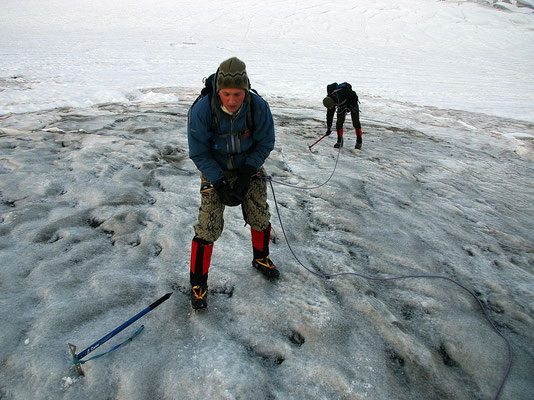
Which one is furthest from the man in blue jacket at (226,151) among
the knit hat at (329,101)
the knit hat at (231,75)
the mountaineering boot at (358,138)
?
the mountaineering boot at (358,138)

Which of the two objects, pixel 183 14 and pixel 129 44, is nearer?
pixel 129 44

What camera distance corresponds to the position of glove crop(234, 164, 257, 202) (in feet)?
7.77

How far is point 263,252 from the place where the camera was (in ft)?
9.41

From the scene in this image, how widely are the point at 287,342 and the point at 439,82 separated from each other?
16.7 metres

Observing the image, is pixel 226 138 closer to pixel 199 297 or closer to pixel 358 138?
pixel 199 297

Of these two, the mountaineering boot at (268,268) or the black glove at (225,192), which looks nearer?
the black glove at (225,192)

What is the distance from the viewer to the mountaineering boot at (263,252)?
280cm

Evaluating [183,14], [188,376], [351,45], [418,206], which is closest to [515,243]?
[418,206]

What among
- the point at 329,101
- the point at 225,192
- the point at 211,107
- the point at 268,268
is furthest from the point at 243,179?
the point at 329,101

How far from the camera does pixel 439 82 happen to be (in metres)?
15.3

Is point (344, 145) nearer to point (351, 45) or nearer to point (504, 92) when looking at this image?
point (504, 92)

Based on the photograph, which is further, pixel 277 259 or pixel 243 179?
pixel 277 259

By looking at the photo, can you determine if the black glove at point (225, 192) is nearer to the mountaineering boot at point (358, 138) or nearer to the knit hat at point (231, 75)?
the knit hat at point (231, 75)

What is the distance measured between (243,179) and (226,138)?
1.08ft
